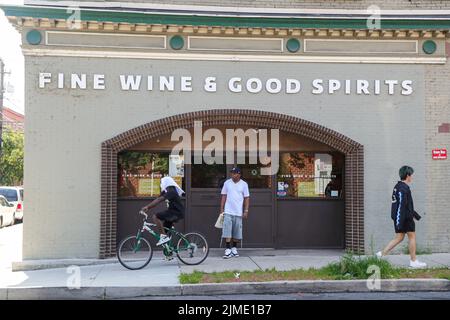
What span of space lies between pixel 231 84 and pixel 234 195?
7.52 feet

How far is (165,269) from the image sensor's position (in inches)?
388

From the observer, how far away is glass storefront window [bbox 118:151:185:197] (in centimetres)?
1196

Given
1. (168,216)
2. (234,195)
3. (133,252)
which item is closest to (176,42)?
(234,195)

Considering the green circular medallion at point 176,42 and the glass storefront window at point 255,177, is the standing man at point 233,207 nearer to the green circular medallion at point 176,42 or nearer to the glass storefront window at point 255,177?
the glass storefront window at point 255,177

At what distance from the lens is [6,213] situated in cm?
2292

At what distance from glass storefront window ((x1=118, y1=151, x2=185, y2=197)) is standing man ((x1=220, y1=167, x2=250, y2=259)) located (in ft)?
4.76

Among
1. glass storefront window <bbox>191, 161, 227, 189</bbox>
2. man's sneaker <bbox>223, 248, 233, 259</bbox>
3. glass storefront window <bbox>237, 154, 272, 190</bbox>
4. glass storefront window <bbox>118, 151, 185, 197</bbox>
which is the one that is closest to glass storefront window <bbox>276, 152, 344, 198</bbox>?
glass storefront window <bbox>237, 154, 272, 190</bbox>

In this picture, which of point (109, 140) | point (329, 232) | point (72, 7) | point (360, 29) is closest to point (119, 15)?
point (72, 7)

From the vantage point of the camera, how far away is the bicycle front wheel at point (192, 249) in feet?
33.4

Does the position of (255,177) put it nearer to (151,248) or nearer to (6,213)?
(151,248)

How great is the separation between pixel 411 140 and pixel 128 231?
20.5 ft

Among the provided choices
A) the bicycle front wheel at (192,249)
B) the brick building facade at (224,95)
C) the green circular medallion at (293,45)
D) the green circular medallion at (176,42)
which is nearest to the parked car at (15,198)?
the brick building facade at (224,95)

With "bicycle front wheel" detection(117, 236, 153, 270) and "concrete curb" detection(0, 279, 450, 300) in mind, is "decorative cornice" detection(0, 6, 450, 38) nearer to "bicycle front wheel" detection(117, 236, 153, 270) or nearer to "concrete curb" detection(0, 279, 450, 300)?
"bicycle front wheel" detection(117, 236, 153, 270)

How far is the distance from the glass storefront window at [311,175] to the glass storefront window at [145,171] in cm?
227
